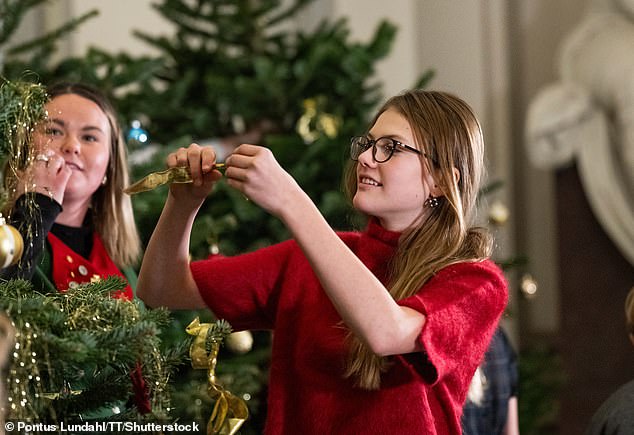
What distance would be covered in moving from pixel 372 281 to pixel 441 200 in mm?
287

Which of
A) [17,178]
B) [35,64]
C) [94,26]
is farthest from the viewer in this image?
[94,26]

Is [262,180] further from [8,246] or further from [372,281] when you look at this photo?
[8,246]

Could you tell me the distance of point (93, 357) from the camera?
1.05 meters

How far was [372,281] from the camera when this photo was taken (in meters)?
1.31

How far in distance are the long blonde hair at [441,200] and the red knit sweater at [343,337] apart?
0.09 ft

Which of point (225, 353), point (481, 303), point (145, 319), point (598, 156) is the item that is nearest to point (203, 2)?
point (225, 353)

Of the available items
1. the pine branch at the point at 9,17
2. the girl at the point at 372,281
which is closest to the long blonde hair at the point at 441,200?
the girl at the point at 372,281

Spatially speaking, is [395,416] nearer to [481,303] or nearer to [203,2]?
[481,303]

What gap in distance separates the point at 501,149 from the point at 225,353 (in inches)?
81.6

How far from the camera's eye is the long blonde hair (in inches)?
57.1

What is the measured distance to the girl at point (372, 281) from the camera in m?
1.30

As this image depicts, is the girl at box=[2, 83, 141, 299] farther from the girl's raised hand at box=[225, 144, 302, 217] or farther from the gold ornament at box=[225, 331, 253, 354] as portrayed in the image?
the gold ornament at box=[225, 331, 253, 354]

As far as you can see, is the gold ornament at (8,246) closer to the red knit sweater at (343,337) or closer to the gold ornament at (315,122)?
the red knit sweater at (343,337)

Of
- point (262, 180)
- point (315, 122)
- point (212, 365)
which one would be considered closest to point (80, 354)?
point (212, 365)
